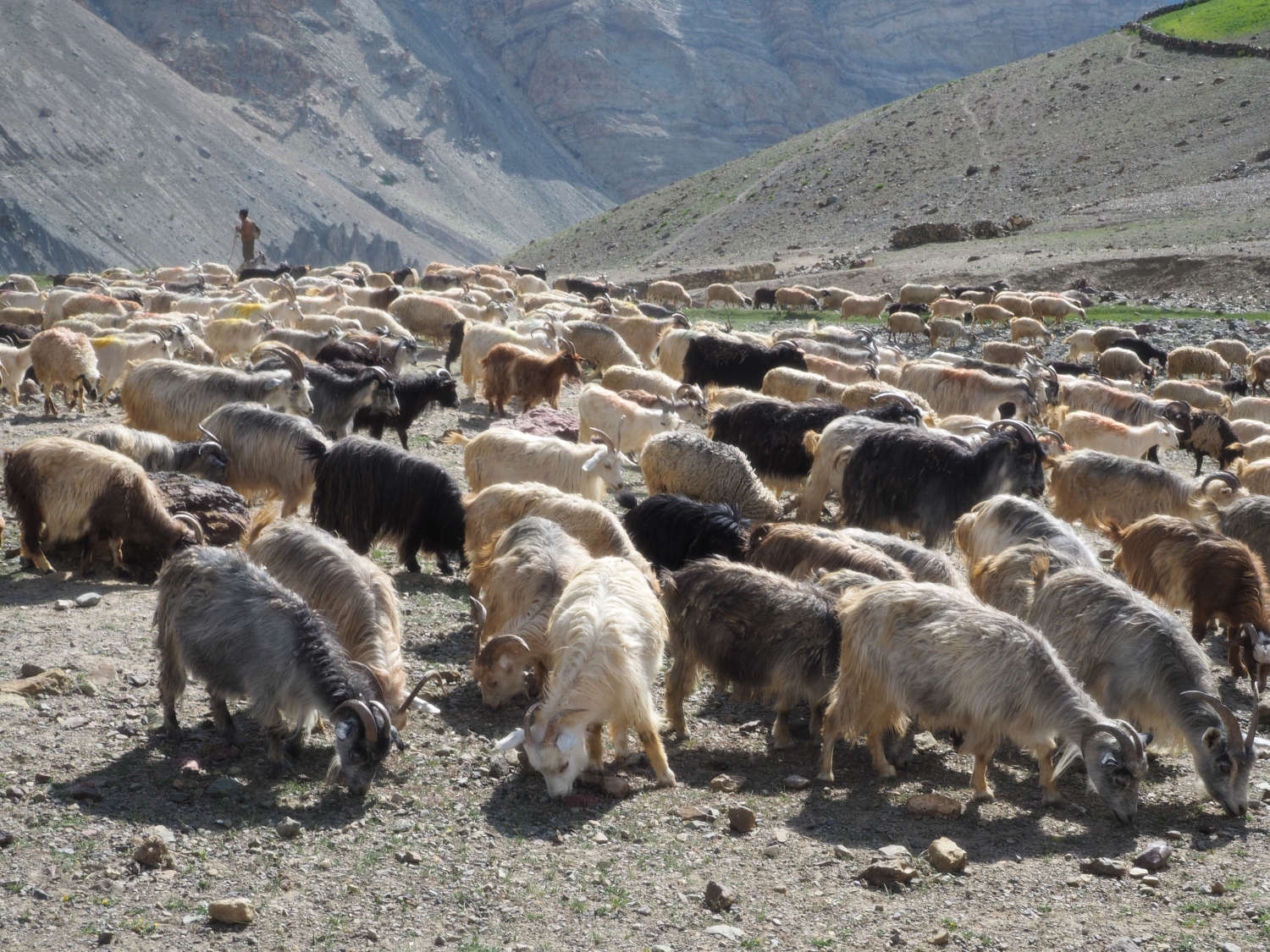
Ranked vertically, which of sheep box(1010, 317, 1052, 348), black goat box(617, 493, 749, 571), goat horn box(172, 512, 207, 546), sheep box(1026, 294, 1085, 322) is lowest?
goat horn box(172, 512, 207, 546)

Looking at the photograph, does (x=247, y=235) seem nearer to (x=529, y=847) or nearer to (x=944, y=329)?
(x=944, y=329)

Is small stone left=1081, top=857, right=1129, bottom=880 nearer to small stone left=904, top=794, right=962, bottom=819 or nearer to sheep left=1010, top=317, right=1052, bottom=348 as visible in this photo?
A: small stone left=904, top=794, right=962, bottom=819

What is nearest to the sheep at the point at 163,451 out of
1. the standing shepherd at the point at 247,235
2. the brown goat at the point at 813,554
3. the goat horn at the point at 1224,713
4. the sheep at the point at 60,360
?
the sheep at the point at 60,360

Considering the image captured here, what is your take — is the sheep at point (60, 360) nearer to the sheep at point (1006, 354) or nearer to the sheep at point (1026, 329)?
the sheep at point (1006, 354)

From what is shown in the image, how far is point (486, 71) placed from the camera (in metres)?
102

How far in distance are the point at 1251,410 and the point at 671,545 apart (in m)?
12.6

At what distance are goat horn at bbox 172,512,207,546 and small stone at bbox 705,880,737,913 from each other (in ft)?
16.7

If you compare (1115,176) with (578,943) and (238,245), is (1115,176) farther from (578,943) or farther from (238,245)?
(578,943)

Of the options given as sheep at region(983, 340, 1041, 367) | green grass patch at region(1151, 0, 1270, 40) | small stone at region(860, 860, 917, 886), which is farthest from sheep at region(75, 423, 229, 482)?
green grass patch at region(1151, 0, 1270, 40)

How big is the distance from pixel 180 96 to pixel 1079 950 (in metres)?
77.7

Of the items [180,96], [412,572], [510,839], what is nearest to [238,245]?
[180,96]

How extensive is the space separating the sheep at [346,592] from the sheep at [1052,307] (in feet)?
82.7

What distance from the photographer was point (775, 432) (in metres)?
12.5

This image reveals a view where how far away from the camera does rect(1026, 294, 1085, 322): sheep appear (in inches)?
1150
